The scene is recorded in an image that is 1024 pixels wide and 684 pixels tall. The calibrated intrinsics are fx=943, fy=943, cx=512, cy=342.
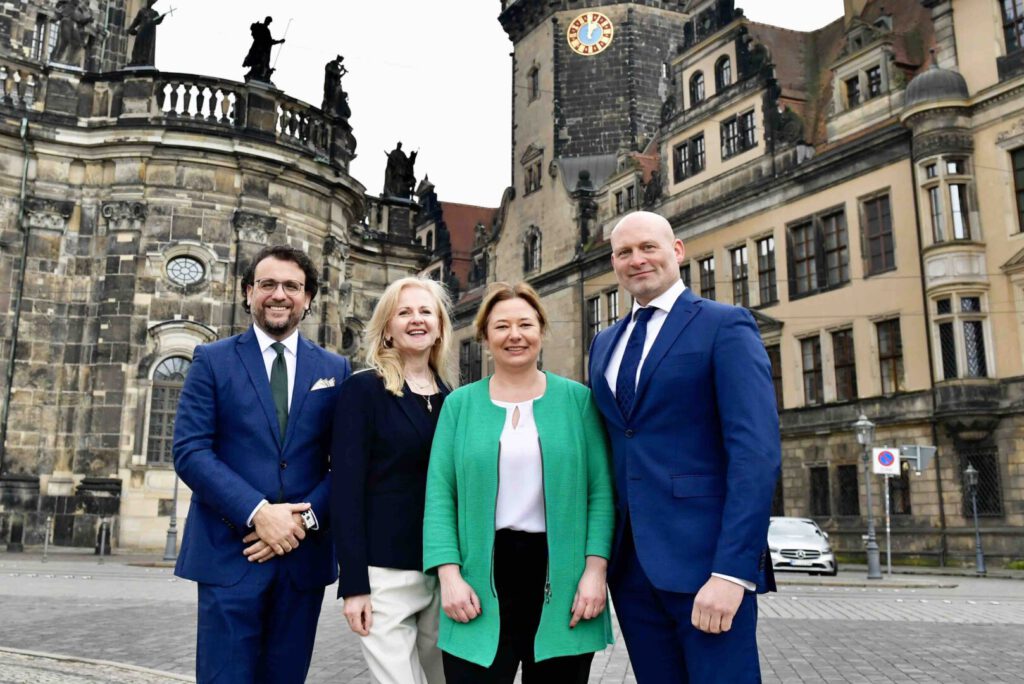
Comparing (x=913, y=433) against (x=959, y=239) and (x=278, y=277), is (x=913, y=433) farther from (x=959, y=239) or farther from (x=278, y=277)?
(x=278, y=277)

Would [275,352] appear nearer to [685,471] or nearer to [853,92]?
[685,471]

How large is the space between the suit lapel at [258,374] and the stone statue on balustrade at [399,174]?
24341 millimetres

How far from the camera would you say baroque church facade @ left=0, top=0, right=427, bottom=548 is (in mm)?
19031

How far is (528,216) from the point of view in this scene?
151ft

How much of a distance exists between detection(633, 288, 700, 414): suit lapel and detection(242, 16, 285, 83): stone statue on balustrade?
1982 cm

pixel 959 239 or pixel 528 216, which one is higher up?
pixel 528 216

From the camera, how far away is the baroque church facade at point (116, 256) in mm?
19031

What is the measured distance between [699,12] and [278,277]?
33151 millimetres

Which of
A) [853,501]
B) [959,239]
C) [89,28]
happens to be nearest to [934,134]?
[959,239]

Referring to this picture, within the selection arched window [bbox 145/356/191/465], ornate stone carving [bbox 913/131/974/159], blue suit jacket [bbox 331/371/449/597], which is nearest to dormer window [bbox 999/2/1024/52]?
ornate stone carving [bbox 913/131/974/159]

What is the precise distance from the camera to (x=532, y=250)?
45250 millimetres

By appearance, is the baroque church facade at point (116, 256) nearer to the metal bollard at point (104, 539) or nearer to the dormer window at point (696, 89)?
the metal bollard at point (104, 539)

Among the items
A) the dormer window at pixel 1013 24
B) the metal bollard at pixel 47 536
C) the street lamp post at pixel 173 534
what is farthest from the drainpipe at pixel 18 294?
the dormer window at pixel 1013 24

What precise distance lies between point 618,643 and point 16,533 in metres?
14.8
